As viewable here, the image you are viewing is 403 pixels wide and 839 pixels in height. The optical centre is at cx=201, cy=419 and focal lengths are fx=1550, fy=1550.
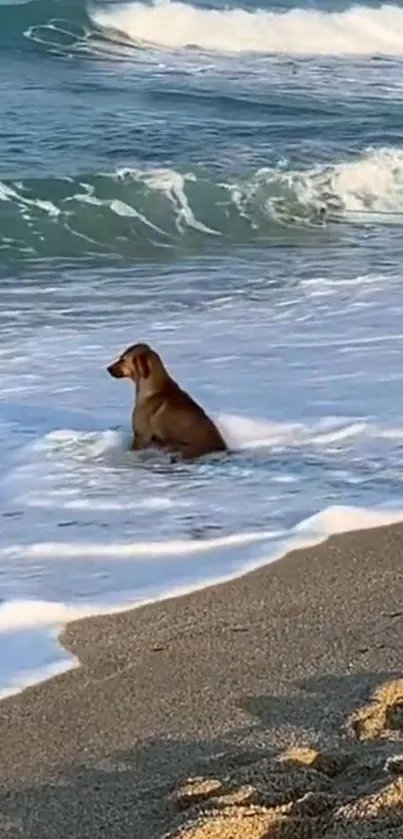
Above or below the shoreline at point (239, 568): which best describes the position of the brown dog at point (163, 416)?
above

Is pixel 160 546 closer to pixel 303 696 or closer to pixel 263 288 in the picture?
pixel 303 696

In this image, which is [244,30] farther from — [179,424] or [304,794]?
[304,794]

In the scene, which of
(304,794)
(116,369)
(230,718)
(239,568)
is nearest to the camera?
(304,794)

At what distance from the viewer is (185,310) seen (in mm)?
8781

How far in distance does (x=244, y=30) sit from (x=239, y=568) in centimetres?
2083

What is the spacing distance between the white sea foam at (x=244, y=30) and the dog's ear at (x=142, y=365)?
17923mm

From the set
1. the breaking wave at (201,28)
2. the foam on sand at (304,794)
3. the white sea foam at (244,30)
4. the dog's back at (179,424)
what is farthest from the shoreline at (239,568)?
the white sea foam at (244,30)

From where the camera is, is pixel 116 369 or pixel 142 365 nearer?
pixel 142 365

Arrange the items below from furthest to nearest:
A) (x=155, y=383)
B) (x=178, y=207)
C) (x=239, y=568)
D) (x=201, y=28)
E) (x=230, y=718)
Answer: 1. (x=201, y=28)
2. (x=178, y=207)
3. (x=155, y=383)
4. (x=239, y=568)
5. (x=230, y=718)

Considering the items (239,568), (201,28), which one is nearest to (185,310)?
(239,568)

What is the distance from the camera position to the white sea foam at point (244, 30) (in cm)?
2398

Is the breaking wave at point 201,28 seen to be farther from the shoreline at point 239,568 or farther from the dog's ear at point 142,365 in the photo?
the shoreline at point 239,568

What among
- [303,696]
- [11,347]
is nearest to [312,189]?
[11,347]

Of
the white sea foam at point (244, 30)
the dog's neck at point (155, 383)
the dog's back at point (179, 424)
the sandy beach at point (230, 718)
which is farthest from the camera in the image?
the white sea foam at point (244, 30)
